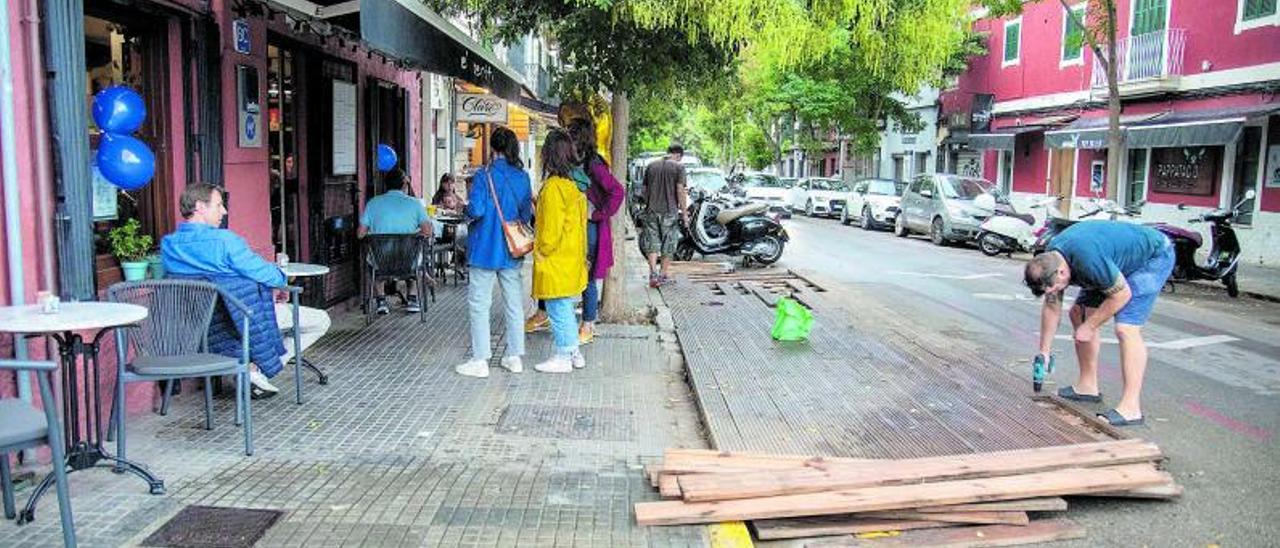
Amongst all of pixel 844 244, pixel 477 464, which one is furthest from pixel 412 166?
pixel 844 244

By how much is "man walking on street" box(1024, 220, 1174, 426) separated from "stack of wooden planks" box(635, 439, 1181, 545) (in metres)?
1.24

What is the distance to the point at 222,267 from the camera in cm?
523

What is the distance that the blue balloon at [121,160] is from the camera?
5082 mm

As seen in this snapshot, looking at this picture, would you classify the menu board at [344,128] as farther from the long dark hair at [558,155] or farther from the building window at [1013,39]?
the building window at [1013,39]

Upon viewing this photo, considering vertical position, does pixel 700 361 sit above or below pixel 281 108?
→ below

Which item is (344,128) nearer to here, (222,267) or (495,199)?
(495,199)

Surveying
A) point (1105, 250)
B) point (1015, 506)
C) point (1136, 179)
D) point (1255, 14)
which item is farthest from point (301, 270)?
point (1136, 179)

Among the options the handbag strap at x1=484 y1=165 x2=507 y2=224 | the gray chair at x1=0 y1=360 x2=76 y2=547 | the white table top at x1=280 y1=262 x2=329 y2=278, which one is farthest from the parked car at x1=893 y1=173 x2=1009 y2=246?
the gray chair at x1=0 y1=360 x2=76 y2=547

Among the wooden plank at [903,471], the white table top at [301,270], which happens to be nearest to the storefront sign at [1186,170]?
the wooden plank at [903,471]

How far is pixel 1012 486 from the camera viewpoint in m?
4.45

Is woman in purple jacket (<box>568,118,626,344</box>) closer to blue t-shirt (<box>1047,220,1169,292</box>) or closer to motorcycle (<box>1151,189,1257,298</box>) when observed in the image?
blue t-shirt (<box>1047,220,1169,292</box>)

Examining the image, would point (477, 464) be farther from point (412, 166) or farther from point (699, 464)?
point (412, 166)

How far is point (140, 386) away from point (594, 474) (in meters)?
2.78

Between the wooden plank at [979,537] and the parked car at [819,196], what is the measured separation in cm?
2467
